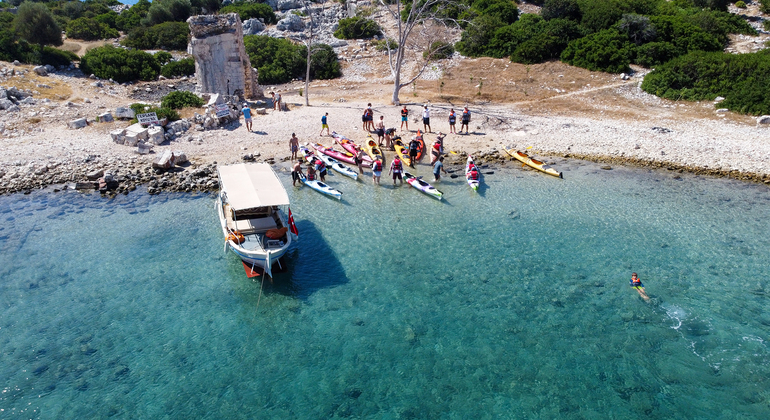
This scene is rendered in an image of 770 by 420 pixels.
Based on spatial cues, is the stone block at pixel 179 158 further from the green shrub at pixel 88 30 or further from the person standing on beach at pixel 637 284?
the green shrub at pixel 88 30

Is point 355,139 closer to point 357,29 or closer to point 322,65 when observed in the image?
point 322,65

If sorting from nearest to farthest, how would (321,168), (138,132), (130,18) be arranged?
(321,168)
(138,132)
(130,18)

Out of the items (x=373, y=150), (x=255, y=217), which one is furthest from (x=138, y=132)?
(x=255, y=217)

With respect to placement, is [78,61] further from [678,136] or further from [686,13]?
[686,13]

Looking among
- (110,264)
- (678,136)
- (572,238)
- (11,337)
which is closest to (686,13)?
(678,136)

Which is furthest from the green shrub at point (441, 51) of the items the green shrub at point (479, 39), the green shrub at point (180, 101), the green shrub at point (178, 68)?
the green shrub at point (178, 68)

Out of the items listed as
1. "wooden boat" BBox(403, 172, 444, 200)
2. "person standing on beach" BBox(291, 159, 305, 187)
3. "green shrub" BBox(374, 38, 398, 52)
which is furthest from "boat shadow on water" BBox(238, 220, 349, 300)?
"green shrub" BBox(374, 38, 398, 52)
